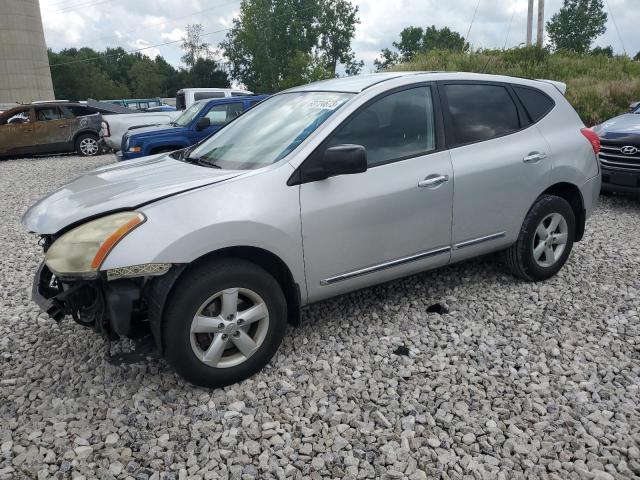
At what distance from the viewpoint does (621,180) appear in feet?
23.1

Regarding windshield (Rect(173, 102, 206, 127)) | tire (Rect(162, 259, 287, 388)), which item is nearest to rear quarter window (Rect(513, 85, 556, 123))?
tire (Rect(162, 259, 287, 388))

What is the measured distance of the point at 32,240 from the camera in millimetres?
6309

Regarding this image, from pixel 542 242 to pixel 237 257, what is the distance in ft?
8.98

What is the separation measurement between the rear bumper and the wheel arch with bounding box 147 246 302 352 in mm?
5896

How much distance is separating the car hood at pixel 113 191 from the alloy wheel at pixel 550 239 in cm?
266

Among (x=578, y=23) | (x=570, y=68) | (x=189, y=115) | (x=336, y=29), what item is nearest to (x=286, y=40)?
(x=336, y=29)

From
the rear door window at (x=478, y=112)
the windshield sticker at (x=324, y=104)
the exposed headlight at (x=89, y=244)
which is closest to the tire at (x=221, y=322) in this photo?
the exposed headlight at (x=89, y=244)

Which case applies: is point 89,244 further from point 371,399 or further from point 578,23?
point 578,23

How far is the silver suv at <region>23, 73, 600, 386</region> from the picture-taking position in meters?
2.71

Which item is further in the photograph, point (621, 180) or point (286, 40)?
point (286, 40)

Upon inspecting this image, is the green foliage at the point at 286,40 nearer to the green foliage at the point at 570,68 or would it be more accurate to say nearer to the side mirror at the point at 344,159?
the green foliage at the point at 570,68

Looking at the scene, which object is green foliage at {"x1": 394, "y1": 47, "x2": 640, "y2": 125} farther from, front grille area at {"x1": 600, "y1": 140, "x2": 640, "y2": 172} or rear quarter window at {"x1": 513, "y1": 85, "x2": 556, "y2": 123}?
rear quarter window at {"x1": 513, "y1": 85, "x2": 556, "y2": 123}

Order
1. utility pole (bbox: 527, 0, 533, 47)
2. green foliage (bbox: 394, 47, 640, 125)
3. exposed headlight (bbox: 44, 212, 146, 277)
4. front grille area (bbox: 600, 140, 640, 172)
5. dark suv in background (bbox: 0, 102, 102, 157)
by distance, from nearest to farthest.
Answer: exposed headlight (bbox: 44, 212, 146, 277) → front grille area (bbox: 600, 140, 640, 172) → green foliage (bbox: 394, 47, 640, 125) → dark suv in background (bbox: 0, 102, 102, 157) → utility pole (bbox: 527, 0, 533, 47)

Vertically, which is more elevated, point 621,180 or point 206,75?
point 206,75
